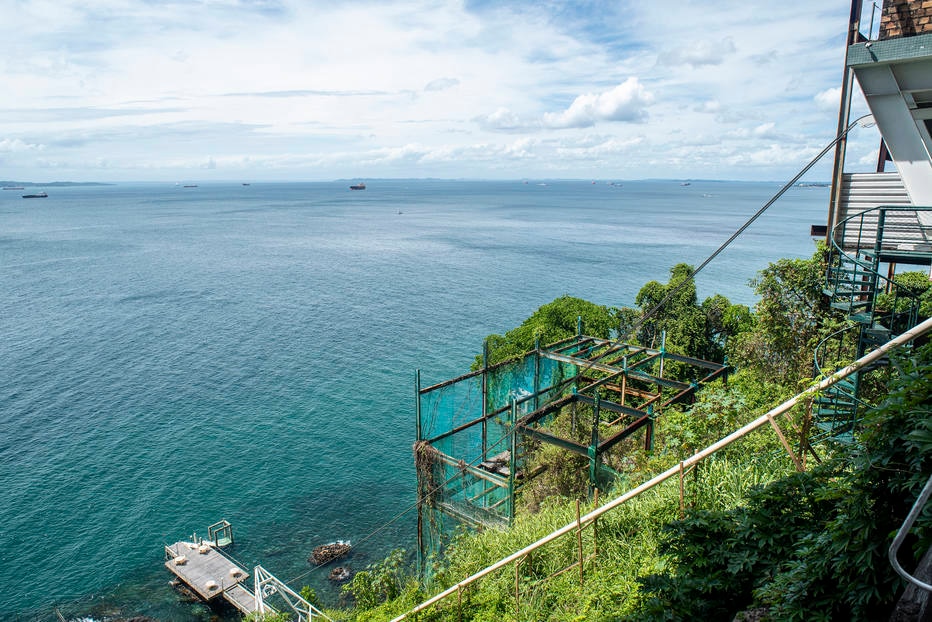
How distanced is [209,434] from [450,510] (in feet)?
79.6

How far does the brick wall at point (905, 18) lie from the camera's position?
1170cm

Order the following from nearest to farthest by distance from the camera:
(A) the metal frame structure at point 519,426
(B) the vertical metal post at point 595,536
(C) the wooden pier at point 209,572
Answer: (B) the vertical metal post at point 595,536 < (A) the metal frame structure at point 519,426 < (C) the wooden pier at point 209,572

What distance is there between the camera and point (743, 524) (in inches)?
272

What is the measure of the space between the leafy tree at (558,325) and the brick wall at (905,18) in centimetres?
2171

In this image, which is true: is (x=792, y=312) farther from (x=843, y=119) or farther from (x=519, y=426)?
(x=519, y=426)

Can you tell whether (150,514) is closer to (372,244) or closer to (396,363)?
(396,363)

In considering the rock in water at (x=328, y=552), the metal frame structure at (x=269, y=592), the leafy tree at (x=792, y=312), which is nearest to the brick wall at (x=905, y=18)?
the leafy tree at (x=792, y=312)

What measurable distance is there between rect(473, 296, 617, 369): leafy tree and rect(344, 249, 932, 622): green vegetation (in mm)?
15534

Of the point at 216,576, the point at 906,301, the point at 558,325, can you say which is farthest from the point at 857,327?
the point at 216,576

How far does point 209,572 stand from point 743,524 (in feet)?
77.5

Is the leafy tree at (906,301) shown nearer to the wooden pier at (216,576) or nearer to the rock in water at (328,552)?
the wooden pier at (216,576)

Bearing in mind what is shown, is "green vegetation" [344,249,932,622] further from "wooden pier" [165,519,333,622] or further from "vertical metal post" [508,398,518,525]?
"wooden pier" [165,519,333,622]

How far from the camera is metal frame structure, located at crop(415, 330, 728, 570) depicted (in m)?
12.9

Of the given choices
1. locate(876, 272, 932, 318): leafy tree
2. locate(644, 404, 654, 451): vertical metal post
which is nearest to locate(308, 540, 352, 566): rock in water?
locate(644, 404, 654, 451): vertical metal post
